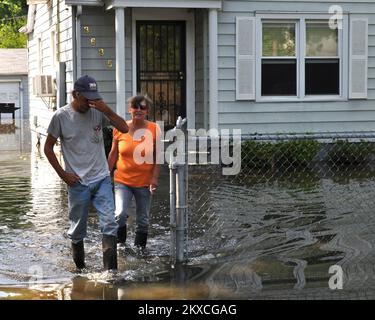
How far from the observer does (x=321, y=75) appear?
14.9 m

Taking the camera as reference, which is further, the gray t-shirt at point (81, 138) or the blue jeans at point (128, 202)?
the blue jeans at point (128, 202)

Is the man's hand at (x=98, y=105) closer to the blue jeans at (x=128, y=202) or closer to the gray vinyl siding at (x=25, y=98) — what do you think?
the blue jeans at (x=128, y=202)

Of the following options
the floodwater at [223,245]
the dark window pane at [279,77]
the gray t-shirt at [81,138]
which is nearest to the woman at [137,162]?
the floodwater at [223,245]

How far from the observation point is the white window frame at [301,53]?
14555 millimetres

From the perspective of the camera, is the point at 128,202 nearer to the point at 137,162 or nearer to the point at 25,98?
the point at 137,162

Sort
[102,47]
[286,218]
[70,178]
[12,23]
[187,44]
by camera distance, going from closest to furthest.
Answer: [70,178] → [286,218] → [102,47] → [187,44] → [12,23]

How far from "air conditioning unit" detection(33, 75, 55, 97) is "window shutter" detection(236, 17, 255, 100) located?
19.7 feet

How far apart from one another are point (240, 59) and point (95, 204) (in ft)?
27.7

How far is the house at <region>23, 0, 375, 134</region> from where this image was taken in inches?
568

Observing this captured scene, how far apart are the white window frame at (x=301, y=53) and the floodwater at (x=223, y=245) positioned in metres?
2.97

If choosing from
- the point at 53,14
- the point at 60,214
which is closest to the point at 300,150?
the point at 60,214

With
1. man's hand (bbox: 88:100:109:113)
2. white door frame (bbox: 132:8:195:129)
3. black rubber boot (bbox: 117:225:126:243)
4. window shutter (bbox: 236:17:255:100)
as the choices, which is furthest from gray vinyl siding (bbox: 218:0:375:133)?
man's hand (bbox: 88:100:109:113)

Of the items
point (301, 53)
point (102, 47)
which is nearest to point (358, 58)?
point (301, 53)
